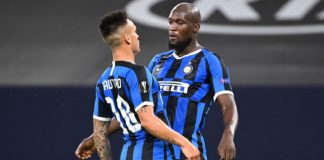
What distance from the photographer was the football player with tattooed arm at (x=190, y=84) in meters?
4.64

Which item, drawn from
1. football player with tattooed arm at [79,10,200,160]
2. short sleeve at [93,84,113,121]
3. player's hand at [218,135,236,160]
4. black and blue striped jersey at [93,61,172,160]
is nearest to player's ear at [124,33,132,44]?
football player with tattooed arm at [79,10,200,160]

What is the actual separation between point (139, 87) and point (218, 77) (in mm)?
749

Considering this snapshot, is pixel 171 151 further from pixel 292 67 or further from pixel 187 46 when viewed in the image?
pixel 292 67

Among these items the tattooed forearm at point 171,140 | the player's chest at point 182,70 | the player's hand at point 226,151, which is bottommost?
the player's hand at point 226,151

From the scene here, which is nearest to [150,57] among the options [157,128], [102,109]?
[102,109]

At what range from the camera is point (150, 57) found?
7.02 meters

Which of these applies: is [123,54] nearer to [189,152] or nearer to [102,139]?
[102,139]

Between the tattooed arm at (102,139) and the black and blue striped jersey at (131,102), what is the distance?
0.04m

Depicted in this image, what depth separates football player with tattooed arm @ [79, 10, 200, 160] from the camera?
13.3 feet

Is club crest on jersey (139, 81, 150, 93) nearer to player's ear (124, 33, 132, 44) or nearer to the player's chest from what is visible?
player's ear (124, 33, 132, 44)

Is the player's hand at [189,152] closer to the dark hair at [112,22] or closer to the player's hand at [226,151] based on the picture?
the player's hand at [226,151]

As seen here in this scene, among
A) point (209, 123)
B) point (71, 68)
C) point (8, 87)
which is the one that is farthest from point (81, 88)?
point (209, 123)

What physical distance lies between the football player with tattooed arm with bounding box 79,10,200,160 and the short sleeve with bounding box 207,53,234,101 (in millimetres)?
454

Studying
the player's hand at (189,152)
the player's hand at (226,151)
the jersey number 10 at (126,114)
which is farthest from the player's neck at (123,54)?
the player's hand at (226,151)
